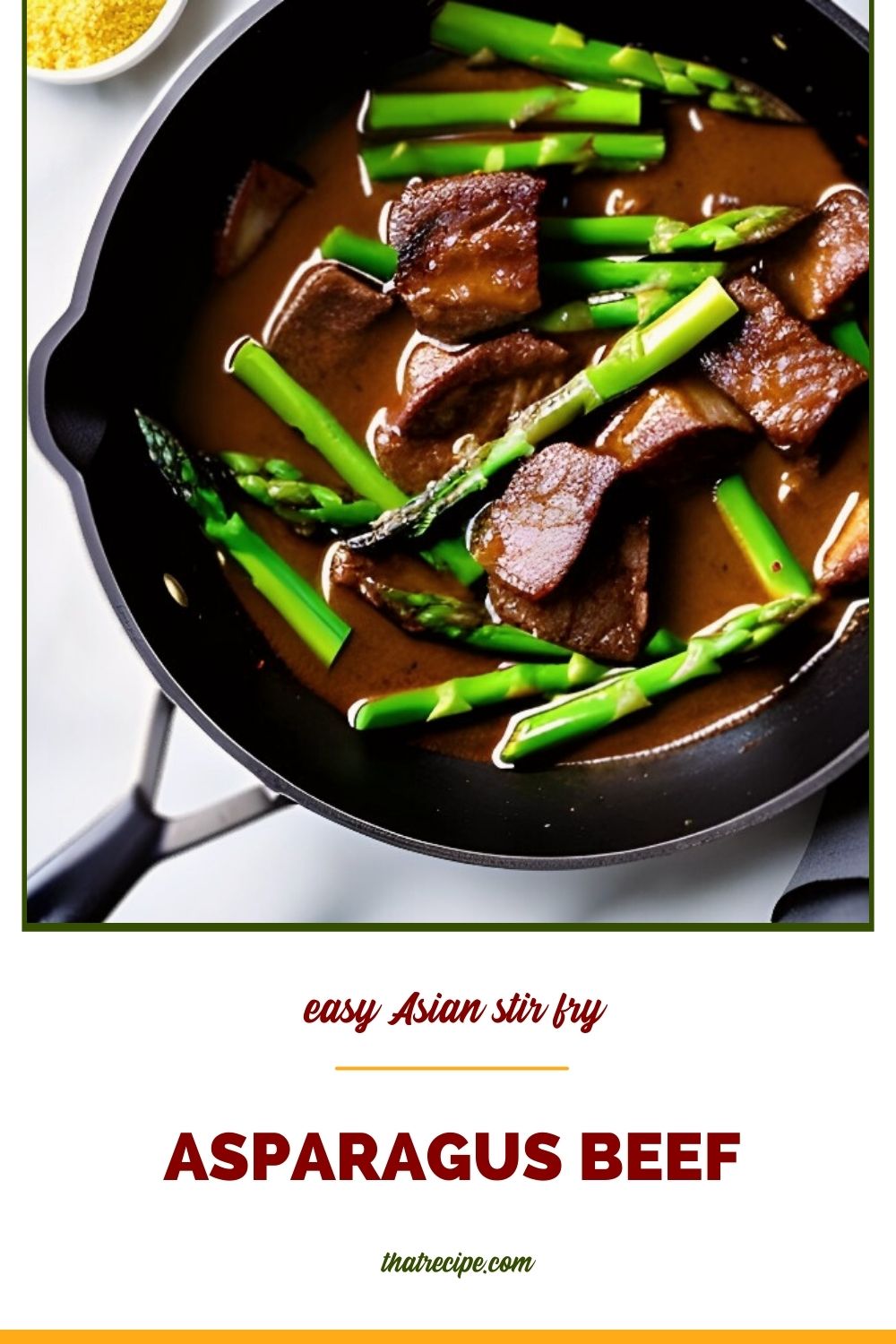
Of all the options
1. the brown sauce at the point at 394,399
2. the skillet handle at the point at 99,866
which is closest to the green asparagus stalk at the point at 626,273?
the brown sauce at the point at 394,399

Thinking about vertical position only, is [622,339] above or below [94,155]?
below

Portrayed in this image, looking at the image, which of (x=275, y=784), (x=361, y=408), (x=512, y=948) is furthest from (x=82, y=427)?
(x=512, y=948)

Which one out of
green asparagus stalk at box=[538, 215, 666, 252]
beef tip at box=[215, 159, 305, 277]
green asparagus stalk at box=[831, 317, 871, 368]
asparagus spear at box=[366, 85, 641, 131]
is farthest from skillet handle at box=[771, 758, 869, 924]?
beef tip at box=[215, 159, 305, 277]

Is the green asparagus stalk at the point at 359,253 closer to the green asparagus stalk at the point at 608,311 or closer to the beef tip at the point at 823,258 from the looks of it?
the green asparagus stalk at the point at 608,311

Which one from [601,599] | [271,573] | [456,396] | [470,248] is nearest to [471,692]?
[601,599]

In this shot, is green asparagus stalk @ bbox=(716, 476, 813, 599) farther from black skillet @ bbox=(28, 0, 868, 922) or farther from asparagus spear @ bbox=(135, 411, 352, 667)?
asparagus spear @ bbox=(135, 411, 352, 667)

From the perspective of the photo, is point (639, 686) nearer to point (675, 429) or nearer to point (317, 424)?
point (675, 429)

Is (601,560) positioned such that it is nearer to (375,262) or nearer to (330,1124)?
(375,262)
